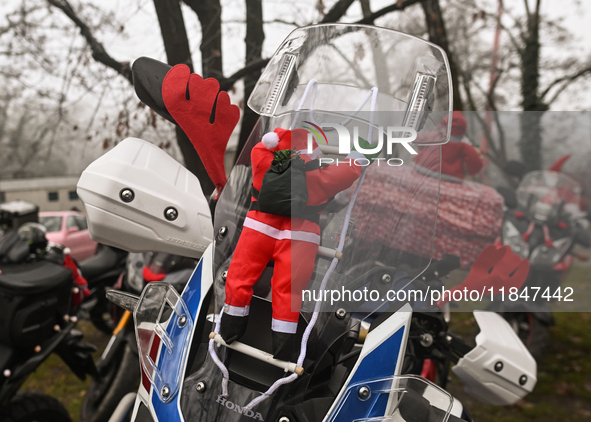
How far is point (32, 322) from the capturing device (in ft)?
Answer: 7.72

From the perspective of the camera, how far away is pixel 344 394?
3.89 feet

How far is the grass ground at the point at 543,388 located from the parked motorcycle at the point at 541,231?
385 millimetres

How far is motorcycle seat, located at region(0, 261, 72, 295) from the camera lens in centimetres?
235

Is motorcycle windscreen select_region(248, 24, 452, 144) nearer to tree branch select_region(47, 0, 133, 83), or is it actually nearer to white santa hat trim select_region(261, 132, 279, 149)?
white santa hat trim select_region(261, 132, 279, 149)

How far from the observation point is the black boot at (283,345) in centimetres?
114

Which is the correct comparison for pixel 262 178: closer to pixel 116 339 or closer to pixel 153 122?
pixel 116 339

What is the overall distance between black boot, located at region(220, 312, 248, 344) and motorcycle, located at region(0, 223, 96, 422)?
5.52 ft

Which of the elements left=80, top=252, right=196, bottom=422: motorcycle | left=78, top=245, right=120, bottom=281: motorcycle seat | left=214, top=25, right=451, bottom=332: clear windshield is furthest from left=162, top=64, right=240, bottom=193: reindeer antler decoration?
left=78, top=245, right=120, bottom=281: motorcycle seat

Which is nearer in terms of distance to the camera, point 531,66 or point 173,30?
point 173,30

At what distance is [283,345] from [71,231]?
30.0ft

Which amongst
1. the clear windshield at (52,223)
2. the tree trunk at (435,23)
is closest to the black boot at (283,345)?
the tree trunk at (435,23)

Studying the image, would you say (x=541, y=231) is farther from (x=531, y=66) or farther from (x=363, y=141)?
(x=531, y=66)

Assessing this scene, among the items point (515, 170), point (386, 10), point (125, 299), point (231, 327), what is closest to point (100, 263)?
point (125, 299)

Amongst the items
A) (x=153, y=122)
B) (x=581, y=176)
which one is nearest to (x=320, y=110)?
(x=153, y=122)
